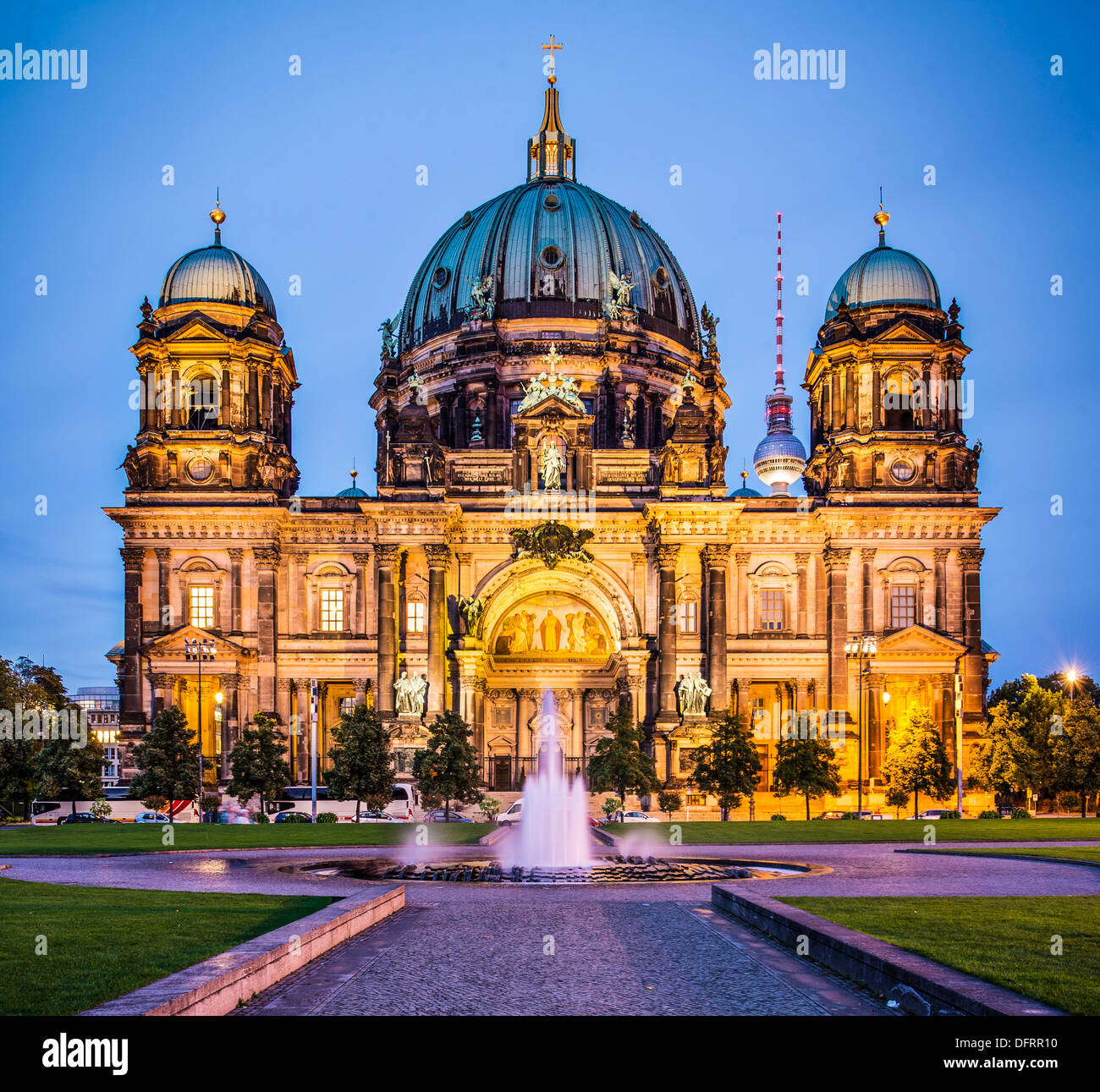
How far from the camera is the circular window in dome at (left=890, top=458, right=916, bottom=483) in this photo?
71.6 m

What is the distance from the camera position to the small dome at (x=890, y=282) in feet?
240

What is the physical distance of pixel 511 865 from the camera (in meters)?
29.6

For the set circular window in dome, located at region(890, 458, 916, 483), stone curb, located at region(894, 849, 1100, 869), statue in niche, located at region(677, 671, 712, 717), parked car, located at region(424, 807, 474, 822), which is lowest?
parked car, located at region(424, 807, 474, 822)

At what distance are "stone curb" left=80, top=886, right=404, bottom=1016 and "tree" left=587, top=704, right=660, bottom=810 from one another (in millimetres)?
43391

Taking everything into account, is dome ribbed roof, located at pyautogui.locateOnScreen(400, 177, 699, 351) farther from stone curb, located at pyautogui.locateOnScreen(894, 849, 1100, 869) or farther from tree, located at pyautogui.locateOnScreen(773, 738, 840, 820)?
stone curb, located at pyautogui.locateOnScreen(894, 849, 1100, 869)

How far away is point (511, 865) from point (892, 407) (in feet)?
165

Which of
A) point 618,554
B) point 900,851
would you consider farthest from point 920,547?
point 900,851

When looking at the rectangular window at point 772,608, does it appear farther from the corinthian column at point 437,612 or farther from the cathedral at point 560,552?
the corinthian column at point 437,612

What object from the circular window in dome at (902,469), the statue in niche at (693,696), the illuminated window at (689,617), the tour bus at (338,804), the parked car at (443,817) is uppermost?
the circular window in dome at (902,469)

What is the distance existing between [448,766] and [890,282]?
39544mm

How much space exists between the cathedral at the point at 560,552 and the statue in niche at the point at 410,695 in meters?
0.12

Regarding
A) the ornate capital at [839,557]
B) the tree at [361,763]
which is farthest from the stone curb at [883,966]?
the ornate capital at [839,557]

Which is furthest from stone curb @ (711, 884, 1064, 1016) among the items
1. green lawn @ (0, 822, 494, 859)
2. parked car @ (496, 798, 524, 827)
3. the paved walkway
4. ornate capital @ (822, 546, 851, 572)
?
ornate capital @ (822, 546, 851, 572)

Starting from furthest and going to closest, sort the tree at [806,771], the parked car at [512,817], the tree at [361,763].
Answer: the tree at [806,771], the tree at [361,763], the parked car at [512,817]
